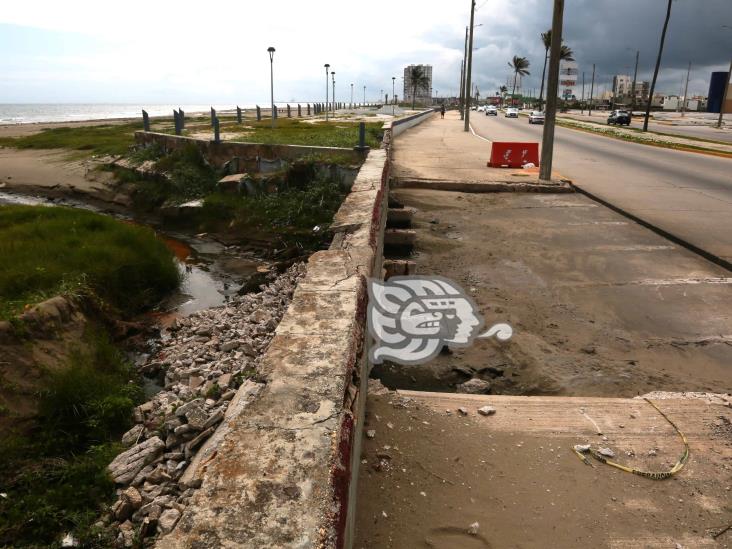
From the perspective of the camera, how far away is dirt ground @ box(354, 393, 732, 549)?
2.68 metres

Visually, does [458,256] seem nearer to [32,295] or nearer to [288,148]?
[32,295]

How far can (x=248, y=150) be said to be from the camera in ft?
52.9

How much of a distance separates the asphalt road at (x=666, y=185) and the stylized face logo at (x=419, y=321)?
3.98m

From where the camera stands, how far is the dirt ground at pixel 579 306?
4695 millimetres

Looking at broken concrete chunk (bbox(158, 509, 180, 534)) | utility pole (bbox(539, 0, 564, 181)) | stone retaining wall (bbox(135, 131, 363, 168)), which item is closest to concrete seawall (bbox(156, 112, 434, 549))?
broken concrete chunk (bbox(158, 509, 180, 534))

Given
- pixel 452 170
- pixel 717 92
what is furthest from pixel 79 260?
pixel 717 92

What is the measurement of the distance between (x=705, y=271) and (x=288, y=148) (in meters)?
10.9

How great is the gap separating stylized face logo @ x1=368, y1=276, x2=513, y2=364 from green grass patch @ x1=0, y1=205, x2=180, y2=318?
3.79 metres


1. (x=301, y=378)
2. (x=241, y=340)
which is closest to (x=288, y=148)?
(x=241, y=340)

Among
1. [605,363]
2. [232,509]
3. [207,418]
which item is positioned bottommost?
[605,363]

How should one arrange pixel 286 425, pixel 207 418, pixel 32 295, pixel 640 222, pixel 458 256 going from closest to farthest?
pixel 286 425 < pixel 207 418 < pixel 32 295 < pixel 458 256 < pixel 640 222

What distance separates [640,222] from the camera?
966 centimetres

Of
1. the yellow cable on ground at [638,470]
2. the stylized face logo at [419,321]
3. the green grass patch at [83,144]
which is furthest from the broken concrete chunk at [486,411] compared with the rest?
the green grass patch at [83,144]

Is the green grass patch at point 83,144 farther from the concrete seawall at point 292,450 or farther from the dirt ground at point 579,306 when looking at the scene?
the concrete seawall at point 292,450
